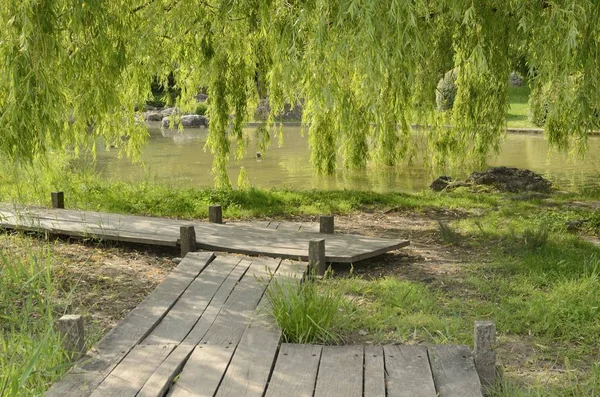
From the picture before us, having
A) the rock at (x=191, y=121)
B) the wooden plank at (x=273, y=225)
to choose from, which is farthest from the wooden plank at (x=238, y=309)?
the rock at (x=191, y=121)

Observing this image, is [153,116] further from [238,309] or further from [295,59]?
[238,309]

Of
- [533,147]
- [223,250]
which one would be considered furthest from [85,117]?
[533,147]

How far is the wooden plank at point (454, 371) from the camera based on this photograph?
3.71 metres

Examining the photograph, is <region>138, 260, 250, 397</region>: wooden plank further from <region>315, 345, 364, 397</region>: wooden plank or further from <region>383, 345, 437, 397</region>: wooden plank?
<region>383, 345, 437, 397</region>: wooden plank

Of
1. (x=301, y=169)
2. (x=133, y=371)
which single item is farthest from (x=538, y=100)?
(x=301, y=169)

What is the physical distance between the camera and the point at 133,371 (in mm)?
3949

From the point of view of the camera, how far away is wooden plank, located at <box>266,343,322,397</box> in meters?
3.73

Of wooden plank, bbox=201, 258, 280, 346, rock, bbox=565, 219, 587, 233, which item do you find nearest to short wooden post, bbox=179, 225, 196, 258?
wooden plank, bbox=201, 258, 280, 346

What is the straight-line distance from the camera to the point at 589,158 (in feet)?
59.0

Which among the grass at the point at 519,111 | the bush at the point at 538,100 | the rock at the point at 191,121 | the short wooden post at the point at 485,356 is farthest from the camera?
the rock at the point at 191,121

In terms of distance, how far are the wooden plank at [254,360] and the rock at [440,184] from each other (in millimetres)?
9104

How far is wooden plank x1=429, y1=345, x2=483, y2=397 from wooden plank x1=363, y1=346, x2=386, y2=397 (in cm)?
29

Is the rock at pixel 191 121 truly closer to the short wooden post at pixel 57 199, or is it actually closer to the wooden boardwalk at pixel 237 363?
the short wooden post at pixel 57 199

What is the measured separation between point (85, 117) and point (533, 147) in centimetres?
1648
